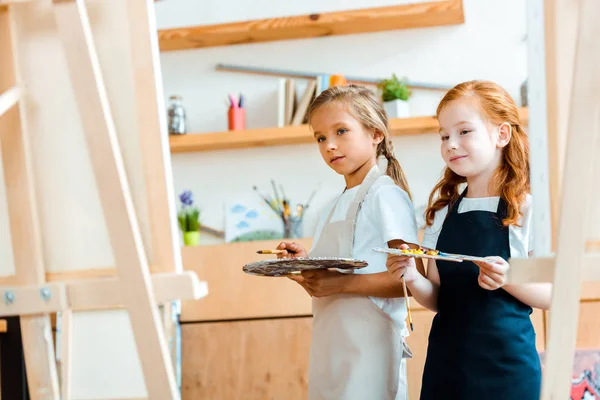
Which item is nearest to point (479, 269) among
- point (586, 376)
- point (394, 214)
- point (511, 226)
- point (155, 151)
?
point (511, 226)

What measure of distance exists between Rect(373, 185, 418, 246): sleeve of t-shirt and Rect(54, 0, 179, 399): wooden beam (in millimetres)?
571

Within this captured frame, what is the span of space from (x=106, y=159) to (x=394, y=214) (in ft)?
2.18

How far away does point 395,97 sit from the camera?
3473 millimetres

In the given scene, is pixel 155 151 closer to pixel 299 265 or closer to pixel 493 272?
pixel 299 265

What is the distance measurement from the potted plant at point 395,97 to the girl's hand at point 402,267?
1962mm

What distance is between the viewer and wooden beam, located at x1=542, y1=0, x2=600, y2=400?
1045 millimetres

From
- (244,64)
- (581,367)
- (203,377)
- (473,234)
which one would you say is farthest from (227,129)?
(473,234)

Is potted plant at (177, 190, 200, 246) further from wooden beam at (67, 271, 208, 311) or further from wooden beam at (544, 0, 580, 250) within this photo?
wooden beam at (544, 0, 580, 250)

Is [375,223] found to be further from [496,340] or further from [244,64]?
[244,64]

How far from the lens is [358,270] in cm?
173

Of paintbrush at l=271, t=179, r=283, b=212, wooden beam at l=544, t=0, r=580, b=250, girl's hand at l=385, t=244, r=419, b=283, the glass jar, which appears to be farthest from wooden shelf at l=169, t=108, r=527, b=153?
wooden beam at l=544, t=0, r=580, b=250

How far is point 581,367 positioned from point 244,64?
2.09 m

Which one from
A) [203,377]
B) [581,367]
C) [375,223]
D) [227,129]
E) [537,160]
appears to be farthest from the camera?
[227,129]

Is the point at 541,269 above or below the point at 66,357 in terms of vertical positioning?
above
